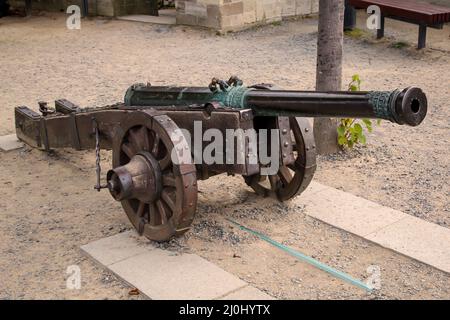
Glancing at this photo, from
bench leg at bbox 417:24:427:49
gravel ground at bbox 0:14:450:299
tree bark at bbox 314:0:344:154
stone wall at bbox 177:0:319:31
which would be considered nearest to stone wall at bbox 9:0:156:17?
stone wall at bbox 177:0:319:31

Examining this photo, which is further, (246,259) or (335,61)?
(335,61)

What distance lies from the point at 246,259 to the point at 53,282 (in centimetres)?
118

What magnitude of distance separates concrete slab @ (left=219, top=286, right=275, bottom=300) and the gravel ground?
0.48 feet

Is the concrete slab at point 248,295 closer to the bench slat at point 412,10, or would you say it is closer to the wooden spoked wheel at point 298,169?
the wooden spoked wheel at point 298,169

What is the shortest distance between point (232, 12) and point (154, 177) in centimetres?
814

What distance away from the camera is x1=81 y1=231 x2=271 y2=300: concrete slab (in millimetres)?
3979

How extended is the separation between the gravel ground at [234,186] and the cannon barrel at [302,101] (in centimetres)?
88

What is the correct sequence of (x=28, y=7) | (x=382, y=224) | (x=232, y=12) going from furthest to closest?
1. (x=28, y=7)
2. (x=232, y=12)
3. (x=382, y=224)

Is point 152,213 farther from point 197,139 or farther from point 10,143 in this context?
point 10,143

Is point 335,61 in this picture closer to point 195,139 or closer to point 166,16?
point 195,139

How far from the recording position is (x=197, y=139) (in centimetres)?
452

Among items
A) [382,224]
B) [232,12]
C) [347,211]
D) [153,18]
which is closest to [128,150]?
[347,211]

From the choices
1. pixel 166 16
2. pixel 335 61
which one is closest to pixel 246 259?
pixel 335 61

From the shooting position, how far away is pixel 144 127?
14.8 ft
